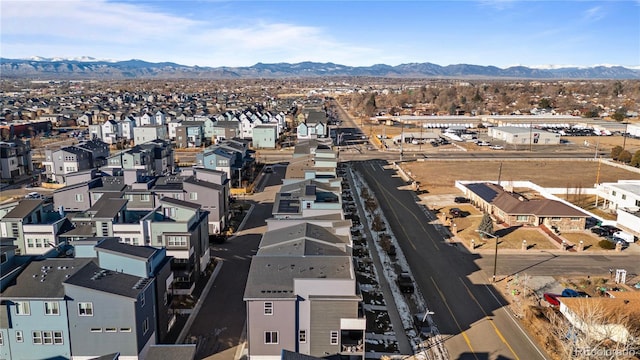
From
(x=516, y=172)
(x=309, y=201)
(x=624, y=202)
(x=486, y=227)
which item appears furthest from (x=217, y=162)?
(x=624, y=202)

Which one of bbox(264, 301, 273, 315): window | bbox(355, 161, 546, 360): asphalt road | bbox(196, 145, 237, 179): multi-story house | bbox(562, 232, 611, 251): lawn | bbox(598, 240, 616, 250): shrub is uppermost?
bbox(196, 145, 237, 179): multi-story house

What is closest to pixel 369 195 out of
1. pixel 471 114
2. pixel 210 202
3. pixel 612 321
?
pixel 210 202

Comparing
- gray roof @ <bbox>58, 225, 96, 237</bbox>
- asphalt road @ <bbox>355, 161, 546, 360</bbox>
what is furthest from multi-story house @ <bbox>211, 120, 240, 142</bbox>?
gray roof @ <bbox>58, 225, 96, 237</bbox>

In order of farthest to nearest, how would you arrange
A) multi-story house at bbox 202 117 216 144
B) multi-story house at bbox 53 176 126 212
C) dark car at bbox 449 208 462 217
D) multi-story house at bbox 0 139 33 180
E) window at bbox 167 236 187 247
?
multi-story house at bbox 202 117 216 144
multi-story house at bbox 0 139 33 180
dark car at bbox 449 208 462 217
multi-story house at bbox 53 176 126 212
window at bbox 167 236 187 247

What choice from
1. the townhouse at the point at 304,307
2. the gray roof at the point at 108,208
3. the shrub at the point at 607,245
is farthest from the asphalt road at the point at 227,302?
the shrub at the point at 607,245

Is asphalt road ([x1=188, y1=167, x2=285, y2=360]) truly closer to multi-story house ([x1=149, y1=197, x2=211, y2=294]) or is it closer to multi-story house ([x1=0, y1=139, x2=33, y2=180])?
multi-story house ([x1=149, y1=197, x2=211, y2=294])

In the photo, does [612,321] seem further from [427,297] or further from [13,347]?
[13,347]
